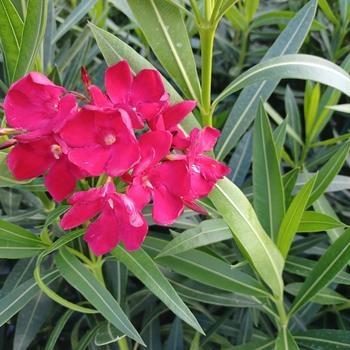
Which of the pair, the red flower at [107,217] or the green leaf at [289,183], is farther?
the green leaf at [289,183]

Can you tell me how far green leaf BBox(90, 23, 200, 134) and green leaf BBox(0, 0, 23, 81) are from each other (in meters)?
0.13

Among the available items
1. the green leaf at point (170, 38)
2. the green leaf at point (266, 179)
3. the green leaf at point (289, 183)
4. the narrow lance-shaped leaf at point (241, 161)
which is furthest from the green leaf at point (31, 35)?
the narrow lance-shaped leaf at point (241, 161)

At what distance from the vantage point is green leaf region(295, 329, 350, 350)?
38.3 inches

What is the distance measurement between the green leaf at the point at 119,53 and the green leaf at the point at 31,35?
0.22ft

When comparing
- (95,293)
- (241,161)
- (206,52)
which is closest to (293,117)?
(241,161)

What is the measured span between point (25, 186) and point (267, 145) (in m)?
0.38

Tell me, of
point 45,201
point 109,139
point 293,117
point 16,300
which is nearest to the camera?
point 109,139

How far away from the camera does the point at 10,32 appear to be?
81cm

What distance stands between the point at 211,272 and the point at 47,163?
1.25ft

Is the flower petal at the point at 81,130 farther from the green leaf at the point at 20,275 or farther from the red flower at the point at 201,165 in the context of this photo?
the green leaf at the point at 20,275

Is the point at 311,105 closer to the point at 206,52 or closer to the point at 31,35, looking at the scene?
the point at 206,52

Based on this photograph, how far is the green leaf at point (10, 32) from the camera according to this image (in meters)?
0.79

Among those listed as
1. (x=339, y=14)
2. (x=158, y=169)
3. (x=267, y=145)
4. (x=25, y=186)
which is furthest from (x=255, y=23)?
(x=158, y=169)

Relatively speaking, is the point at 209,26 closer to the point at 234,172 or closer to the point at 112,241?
the point at 112,241
